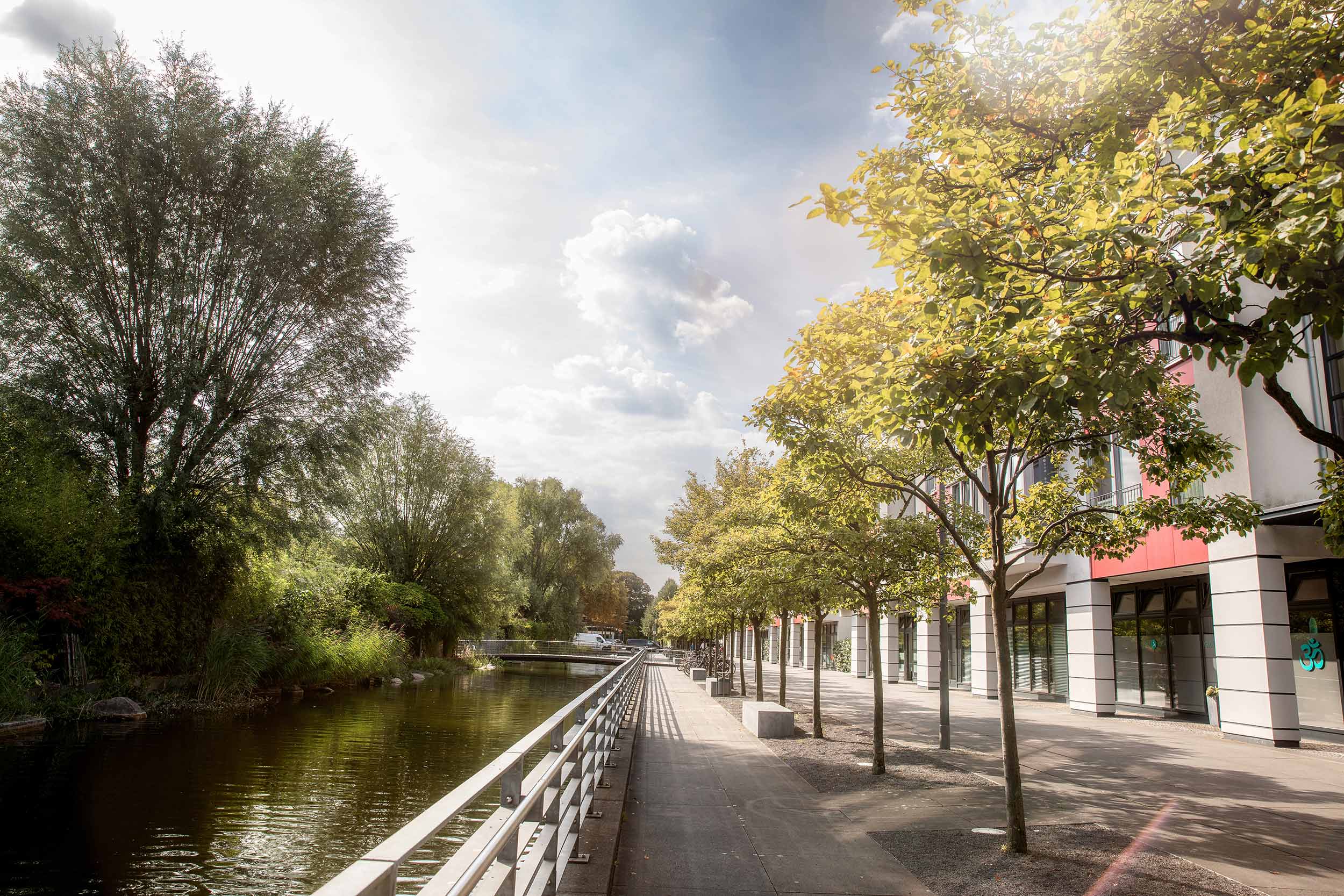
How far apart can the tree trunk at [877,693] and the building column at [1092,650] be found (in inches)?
402

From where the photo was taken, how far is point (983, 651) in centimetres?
2538

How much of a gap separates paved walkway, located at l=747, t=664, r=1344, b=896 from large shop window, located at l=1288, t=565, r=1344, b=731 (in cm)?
160

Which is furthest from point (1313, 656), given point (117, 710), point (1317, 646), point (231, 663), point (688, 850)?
point (231, 663)

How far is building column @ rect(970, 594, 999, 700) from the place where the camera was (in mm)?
24984

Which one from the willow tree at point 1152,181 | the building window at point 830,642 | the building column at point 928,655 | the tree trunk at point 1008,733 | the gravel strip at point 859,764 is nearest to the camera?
the willow tree at point 1152,181

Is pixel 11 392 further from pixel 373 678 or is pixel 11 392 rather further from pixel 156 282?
pixel 373 678

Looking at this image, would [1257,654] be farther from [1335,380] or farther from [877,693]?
[877,693]

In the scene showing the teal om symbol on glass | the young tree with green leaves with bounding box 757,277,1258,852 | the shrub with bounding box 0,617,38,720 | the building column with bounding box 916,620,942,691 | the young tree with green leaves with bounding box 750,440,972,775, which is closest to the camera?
the young tree with green leaves with bounding box 757,277,1258,852

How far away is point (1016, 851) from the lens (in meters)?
6.44

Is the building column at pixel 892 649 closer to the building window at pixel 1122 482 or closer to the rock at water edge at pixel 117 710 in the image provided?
the building window at pixel 1122 482

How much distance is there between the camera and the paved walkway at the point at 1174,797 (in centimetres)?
657

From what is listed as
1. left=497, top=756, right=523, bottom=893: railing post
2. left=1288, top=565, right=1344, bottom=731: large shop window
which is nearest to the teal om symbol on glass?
left=1288, top=565, right=1344, bottom=731: large shop window

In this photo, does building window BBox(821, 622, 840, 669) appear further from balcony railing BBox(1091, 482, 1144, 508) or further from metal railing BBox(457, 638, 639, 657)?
balcony railing BBox(1091, 482, 1144, 508)

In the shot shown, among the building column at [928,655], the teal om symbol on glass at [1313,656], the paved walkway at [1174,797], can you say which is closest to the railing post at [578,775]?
the paved walkway at [1174,797]
